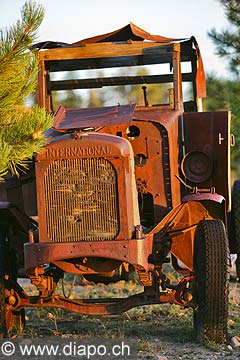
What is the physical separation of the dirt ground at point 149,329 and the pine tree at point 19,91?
6.43 ft

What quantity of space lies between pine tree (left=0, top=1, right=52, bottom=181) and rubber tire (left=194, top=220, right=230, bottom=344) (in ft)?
6.09

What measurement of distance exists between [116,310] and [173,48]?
2.57 metres

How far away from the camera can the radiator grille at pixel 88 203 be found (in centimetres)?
715

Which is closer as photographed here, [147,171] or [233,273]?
[147,171]

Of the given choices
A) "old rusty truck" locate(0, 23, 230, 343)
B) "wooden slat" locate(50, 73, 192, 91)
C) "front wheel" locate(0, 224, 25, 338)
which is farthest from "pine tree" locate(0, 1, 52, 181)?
"wooden slat" locate(50, 73, 192, 91)

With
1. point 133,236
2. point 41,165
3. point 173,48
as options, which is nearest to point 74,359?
point 133,236

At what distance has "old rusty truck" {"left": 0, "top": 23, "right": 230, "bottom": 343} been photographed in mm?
7156

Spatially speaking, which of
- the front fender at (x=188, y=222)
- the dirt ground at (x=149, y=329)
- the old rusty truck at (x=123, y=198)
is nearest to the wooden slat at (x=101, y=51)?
the old rusty truck at (x=123, y=198)

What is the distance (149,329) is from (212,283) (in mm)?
1156

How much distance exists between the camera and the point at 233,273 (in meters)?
11.6

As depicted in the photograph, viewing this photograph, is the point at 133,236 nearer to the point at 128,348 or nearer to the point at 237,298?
the point at 128,348

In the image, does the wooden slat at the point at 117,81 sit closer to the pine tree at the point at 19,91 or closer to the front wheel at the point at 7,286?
the front wheel at the point at 7,286

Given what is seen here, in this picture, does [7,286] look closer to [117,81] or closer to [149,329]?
[149,329]

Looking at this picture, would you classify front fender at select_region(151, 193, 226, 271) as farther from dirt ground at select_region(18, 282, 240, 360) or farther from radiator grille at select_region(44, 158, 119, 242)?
radiator grille at select_region(44, 158, 119, 242)
